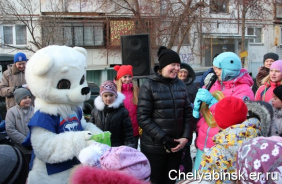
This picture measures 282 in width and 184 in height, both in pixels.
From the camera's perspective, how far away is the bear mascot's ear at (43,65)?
234 cm

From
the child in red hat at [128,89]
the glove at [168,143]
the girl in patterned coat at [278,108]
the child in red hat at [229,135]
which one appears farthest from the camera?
the child in red hat at [128,89]

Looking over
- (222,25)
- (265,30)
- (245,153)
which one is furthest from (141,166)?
A: (265,30)

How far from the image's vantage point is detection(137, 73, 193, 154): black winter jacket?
3295 mm

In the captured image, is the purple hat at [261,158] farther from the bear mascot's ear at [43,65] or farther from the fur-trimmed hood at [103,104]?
the fur-trimmed hood at [103,104]

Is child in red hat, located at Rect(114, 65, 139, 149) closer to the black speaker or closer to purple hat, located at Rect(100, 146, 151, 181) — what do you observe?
the black speaker

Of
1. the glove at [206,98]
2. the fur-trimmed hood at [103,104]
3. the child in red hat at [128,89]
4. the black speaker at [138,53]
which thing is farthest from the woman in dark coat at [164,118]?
the black speaker at [138,53]

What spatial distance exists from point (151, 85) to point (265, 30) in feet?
72.7

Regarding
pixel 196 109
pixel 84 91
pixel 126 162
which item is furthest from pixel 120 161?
pixel 196 109

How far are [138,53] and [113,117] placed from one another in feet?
11.6

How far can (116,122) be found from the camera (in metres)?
3.67

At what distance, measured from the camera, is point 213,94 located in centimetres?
326

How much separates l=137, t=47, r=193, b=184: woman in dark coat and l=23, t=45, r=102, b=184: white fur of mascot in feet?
3.06

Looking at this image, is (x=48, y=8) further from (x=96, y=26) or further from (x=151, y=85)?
(x=151, y=85)

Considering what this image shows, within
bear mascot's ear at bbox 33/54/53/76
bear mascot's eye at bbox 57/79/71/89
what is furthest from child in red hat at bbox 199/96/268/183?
bear mascot's ear at bbox 33/54/53/76
